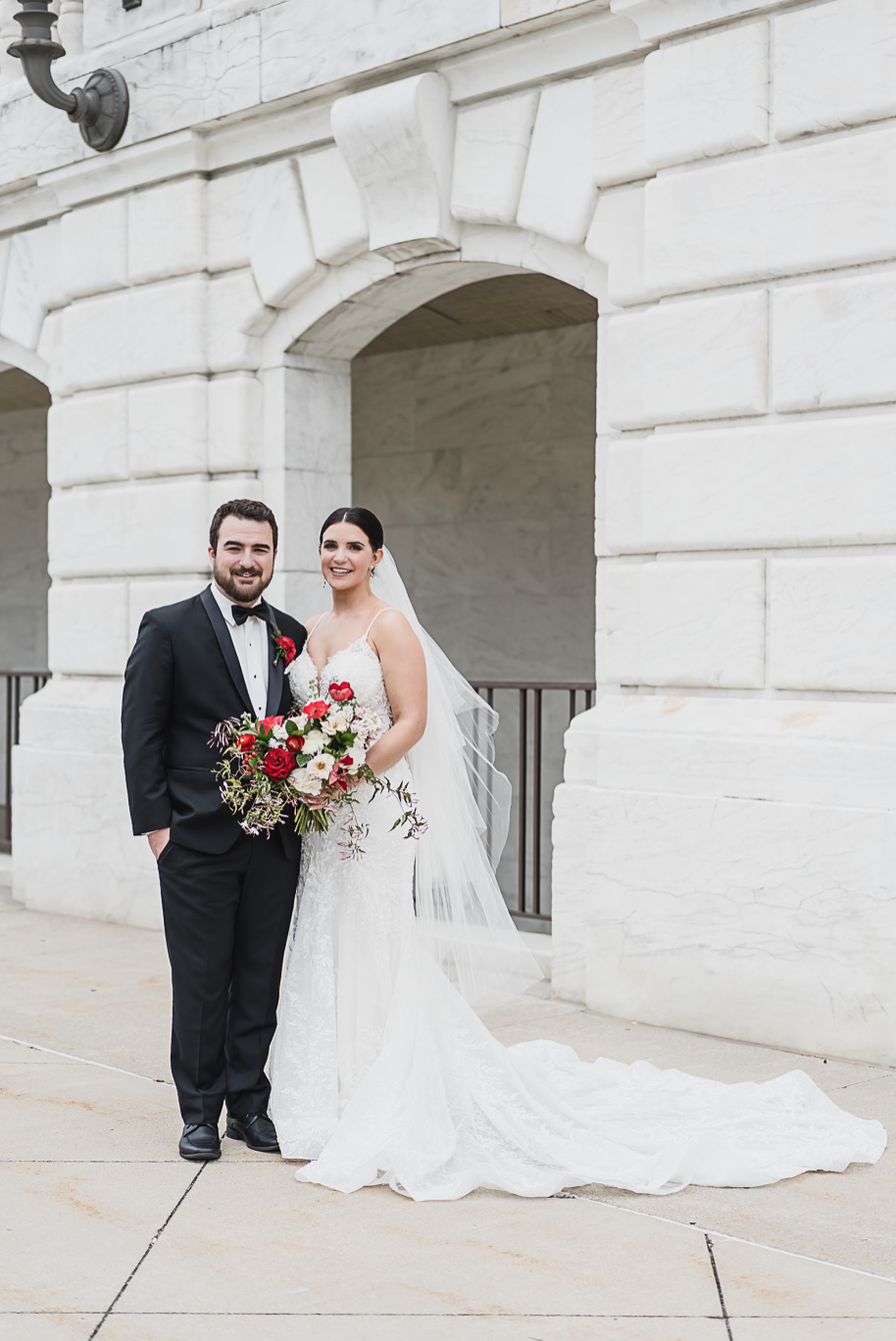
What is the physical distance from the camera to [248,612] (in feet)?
15.6

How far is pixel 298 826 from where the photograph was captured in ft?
15.0

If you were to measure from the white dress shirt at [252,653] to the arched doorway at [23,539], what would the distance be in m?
10.5

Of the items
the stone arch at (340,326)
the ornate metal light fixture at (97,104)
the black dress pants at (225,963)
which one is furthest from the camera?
the ornate metal light fixture at (97,104)

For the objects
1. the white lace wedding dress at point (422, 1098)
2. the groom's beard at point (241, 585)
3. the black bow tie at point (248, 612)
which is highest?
the groom's beard at point (241, 585)

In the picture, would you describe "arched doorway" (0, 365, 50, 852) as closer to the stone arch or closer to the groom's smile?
the stone arch

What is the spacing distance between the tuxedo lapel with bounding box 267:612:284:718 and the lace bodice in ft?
0.26

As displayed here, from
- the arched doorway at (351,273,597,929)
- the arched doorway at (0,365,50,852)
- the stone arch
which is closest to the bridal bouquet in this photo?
the stone arch

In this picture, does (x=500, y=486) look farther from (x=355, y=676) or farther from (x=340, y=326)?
(x=355, y=676)

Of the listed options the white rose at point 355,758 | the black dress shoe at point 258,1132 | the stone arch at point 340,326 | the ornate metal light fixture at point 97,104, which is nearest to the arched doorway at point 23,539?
the ornate metal light fixture at point 97,104

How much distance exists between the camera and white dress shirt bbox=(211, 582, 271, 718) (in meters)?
4.73

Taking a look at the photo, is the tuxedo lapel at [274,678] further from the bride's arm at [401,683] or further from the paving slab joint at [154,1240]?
the paving slab joint at [154,1240]

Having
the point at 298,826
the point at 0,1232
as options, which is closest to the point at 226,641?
the point at 298,826

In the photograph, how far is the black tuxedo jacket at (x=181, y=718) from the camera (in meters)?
4.55

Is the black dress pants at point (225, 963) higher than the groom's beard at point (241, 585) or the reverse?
the reverse
